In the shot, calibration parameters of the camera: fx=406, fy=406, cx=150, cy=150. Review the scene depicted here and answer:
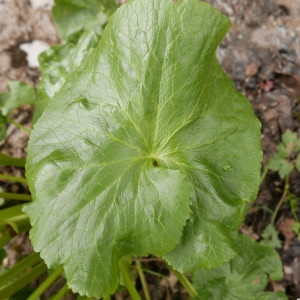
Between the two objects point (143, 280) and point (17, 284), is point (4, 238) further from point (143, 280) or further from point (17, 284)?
point (143, 280)

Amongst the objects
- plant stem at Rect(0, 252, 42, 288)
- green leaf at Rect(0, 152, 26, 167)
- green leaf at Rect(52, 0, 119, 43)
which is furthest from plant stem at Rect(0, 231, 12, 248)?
green leaf at Rect(52, 0, 119, 43)

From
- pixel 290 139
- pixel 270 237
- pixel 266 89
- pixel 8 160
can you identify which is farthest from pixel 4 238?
pixel 266 89

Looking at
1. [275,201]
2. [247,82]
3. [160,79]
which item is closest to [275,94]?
[247,82]

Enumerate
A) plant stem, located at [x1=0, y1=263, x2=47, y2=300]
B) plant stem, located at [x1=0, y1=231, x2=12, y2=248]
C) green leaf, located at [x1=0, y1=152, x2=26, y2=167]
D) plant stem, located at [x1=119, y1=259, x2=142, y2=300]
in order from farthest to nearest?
green leaf, located at [x1=0, y1=152, x2=26, y2=167], plant stem, located at [x1=119, y1=259, x2=142, y2=300], plant stem, located at [x1=0, y1=263, x2=47, y2=300], plant stem, located at [x1=0, y1=231, x2=12, y2=248]

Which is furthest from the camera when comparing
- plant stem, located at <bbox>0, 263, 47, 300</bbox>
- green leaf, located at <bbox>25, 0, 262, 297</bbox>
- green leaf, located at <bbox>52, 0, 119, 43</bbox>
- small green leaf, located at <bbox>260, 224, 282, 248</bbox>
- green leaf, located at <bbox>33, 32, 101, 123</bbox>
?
small green leaf, located at <bbox>260, 224, 282, 248</bbox>

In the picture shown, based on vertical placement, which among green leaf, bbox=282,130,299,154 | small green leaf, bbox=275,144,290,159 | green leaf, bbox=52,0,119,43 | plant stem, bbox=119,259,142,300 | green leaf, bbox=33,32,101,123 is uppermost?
green leaf, bbox=52,0,119,43

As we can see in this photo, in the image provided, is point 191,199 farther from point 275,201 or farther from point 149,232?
point 275,201

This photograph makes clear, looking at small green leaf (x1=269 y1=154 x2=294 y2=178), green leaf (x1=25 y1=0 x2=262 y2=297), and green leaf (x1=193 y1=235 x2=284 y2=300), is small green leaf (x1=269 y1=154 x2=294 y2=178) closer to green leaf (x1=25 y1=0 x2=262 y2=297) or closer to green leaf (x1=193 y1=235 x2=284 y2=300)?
green leaf (x1=193 y1=235 x2=284 y2=300)

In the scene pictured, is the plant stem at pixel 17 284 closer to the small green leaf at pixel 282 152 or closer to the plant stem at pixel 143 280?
the plant stem at pixel 143 280
